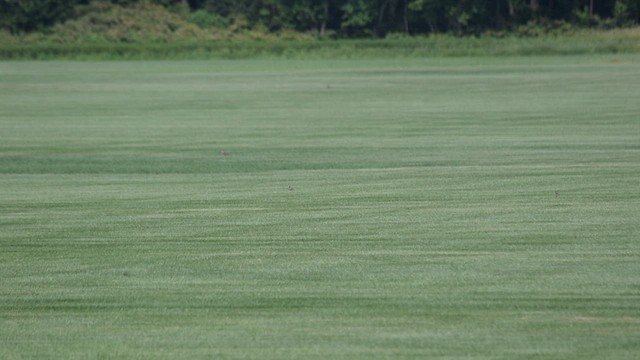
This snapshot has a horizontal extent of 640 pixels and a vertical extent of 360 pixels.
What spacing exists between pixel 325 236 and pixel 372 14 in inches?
3128

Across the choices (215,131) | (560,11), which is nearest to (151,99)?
(215,131)

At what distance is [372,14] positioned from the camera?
89.8m

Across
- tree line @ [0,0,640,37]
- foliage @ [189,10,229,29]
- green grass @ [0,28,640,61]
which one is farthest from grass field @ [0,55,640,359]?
tree line @ [0,0,640,37]

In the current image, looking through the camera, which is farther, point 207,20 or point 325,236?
point 207,20

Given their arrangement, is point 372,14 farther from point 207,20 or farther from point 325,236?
point 325,236

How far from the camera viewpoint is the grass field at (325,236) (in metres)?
7.61

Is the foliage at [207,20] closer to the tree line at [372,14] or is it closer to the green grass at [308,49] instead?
the tree line at [372,14]

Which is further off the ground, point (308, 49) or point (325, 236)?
point (325, 236)

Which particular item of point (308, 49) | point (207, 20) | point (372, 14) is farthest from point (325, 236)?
point (372, 14)

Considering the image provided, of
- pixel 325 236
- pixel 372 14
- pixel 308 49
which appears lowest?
pixel 372 14

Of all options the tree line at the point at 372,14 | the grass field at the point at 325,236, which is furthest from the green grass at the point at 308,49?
the grass field at the point at 325,236

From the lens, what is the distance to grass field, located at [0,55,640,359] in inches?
300

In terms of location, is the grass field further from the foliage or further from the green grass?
the foliage

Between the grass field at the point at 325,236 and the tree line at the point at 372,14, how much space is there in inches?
2319
